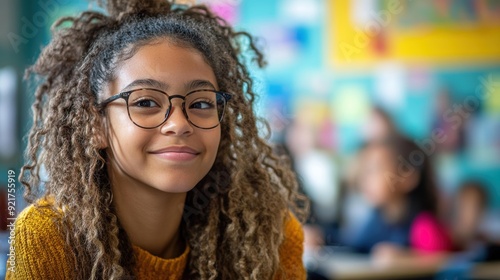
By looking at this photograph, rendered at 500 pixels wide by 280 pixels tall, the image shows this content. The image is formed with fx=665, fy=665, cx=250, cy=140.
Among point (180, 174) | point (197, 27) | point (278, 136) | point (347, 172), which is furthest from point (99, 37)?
point (347, 172)

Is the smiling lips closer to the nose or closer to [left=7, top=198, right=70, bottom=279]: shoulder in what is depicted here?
the nose

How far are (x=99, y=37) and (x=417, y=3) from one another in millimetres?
3148

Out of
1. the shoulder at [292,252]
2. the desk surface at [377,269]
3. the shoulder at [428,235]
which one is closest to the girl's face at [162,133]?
the shoulder at [292,252]

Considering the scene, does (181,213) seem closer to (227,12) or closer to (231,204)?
(231,204)

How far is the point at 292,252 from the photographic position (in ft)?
5.25

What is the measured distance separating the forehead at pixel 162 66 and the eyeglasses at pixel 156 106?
0.09ft

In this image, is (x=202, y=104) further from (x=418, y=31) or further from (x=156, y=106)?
(x=418, y=31)

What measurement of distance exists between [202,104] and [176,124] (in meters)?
0.09

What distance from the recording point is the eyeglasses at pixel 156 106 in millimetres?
1324

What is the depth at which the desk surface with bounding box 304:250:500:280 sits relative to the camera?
118 inches

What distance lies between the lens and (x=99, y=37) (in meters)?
1.48

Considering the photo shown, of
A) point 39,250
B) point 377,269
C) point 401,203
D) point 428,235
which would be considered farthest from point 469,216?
point 39,250

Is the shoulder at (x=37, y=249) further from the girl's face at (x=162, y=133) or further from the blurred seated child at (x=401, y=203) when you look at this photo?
the blurred seated child at (x=401, y=203)

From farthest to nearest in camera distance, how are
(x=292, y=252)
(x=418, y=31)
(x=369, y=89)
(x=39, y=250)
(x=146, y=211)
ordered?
(x=369, y=89) < (x=418, y=31) < (x=292, y=252) < (x=146, y=211) < (x=39, y=250)
